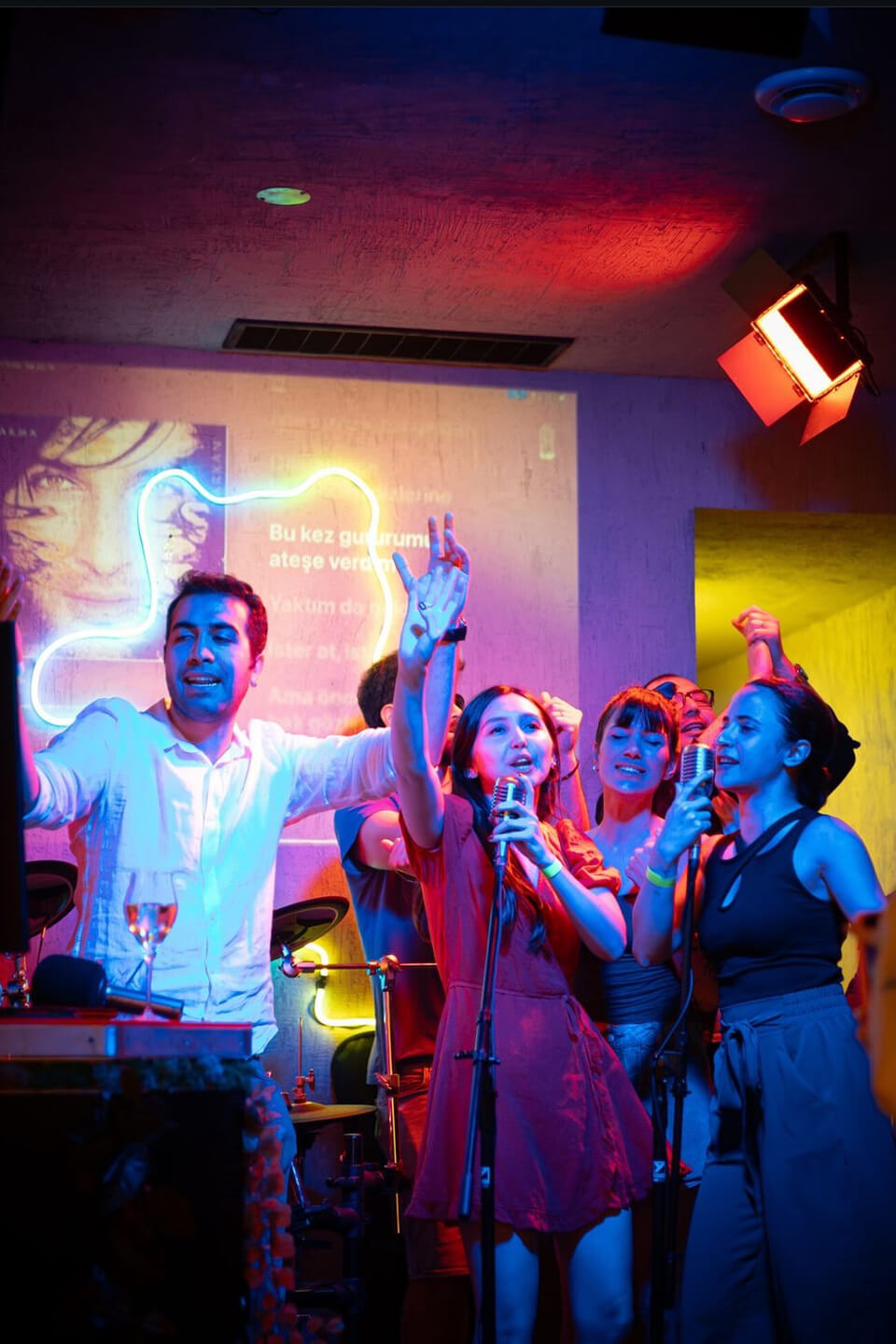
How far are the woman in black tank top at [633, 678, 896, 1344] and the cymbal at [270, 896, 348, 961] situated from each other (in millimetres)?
1222

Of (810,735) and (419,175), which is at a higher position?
(419,175)

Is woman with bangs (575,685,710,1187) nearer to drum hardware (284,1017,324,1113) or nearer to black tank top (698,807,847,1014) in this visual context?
black tank top (698,807,847,1014)

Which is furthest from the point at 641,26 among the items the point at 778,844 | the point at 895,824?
the point at 895,824

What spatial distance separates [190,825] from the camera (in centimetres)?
318

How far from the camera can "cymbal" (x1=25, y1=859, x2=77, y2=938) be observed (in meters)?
4.00

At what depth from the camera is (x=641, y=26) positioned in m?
3.54

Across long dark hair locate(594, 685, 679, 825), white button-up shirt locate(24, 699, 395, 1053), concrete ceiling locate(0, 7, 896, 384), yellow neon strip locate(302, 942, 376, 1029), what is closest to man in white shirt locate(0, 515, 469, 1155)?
white button-up shirt locate(24, 699, 395, 1053)

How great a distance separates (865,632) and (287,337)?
3.36 meters

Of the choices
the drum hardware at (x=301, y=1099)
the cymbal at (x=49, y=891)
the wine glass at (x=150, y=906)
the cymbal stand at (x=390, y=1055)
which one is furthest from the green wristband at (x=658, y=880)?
the cymbal at (x=49, y=891)

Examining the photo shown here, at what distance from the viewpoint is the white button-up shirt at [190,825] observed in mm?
3012

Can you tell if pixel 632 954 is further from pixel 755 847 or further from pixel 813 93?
A: pixel 813 93

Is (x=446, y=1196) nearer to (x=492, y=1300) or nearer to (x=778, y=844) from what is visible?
(x=492, y=1300)

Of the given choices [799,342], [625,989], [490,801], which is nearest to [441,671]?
[490,801]

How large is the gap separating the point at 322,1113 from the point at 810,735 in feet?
5.87
